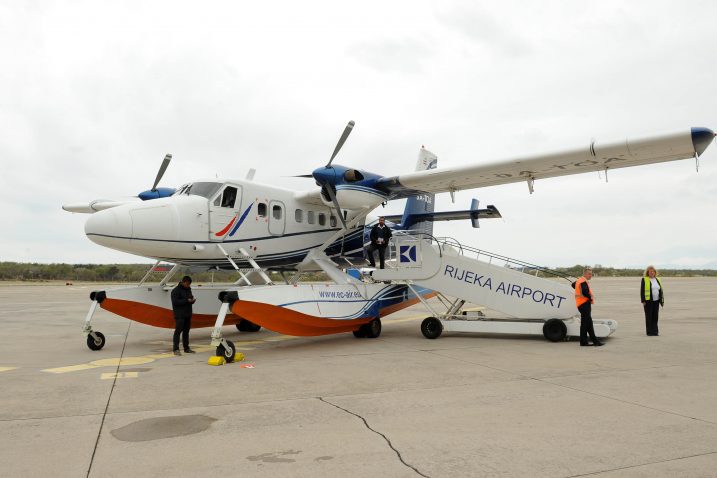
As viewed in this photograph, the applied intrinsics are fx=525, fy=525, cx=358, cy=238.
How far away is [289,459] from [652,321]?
10.8 m

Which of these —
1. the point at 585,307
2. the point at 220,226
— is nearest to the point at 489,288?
the point at 585,307

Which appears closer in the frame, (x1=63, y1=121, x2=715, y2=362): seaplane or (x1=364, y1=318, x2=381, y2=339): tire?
(x1=63, y1=121, x2=715, y2=362): seaplane

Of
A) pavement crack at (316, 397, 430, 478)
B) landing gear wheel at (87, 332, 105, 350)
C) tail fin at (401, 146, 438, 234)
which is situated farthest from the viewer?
tail fin at (401, 146, 438, 234)

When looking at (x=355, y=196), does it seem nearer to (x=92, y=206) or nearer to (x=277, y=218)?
(x=277, y=218)

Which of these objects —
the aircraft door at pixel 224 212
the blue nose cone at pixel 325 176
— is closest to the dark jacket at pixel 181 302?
the aircraft door at pixel 224 212

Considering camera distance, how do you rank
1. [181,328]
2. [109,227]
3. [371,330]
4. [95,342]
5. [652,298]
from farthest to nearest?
1. [371,330]
2. [652,298]
3. [95,342]
4. [181,328]
5. [109,227]

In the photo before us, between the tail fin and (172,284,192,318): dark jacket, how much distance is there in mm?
8537

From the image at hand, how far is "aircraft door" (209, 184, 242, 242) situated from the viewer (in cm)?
1160

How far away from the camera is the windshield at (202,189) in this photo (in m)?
11.7

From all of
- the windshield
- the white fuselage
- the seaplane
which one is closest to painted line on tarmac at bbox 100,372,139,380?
the seaplane

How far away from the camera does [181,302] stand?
10156 mm

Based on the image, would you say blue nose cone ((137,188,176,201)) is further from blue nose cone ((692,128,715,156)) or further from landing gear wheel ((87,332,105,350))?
blue nose cone ((692,128,715,156))

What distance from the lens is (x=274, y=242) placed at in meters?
12.9

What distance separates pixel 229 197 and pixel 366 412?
7482 mm
